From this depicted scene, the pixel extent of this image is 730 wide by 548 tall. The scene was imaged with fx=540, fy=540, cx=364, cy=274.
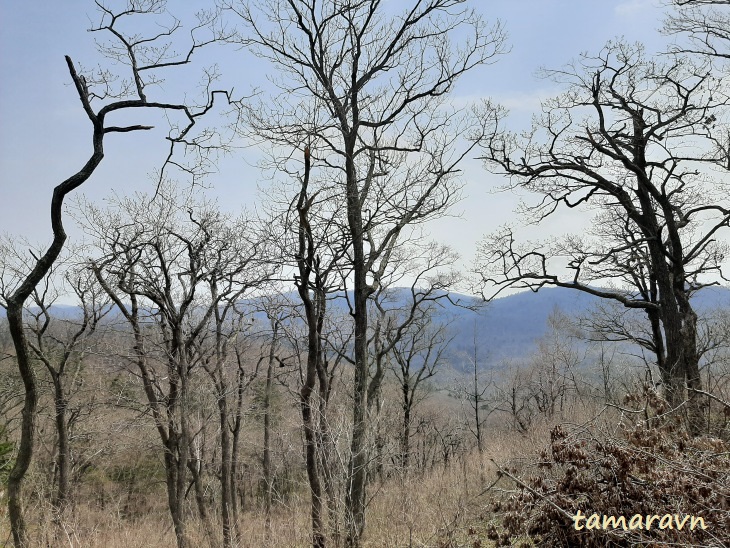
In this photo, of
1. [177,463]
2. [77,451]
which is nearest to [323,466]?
[177,463]

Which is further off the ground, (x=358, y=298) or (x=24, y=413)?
(x=358, y=298)

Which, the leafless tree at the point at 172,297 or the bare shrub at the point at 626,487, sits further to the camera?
the leafless tree at the point at 172,297

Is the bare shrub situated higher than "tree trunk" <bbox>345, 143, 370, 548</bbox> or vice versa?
"tree trunk" <bbox>345, 143, 370, 548</bbox>

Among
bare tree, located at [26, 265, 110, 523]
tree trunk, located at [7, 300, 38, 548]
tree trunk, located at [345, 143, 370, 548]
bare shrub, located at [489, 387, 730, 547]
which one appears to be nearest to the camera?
bare shrub, located at [489, 387, 730, 547]

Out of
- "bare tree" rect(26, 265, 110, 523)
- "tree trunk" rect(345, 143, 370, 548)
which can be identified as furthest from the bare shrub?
"bare tree" rect(26, 265, 110, 523)

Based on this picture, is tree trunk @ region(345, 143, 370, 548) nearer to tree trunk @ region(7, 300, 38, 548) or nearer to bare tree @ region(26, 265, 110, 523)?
tree trunk @ region(7, 300, 38, 548)

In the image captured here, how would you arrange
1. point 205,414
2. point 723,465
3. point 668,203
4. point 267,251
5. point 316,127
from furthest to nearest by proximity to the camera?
point 205,414 → point 668,203 → point 267,251 → point 316,127 → point 723,465

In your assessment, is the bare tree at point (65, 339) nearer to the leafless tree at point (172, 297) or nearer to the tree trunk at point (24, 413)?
the leafless tree at point (172, 297)

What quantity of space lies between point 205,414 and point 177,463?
1.90m

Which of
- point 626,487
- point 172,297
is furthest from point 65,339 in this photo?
point 626,487

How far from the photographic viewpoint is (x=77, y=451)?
25.7 metres

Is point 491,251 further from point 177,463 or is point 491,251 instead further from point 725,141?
point 177,463

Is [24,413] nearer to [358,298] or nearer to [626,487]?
[358,298]

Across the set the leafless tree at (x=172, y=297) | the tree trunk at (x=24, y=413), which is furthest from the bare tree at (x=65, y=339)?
the tree trunk at (x=24, y=413)
